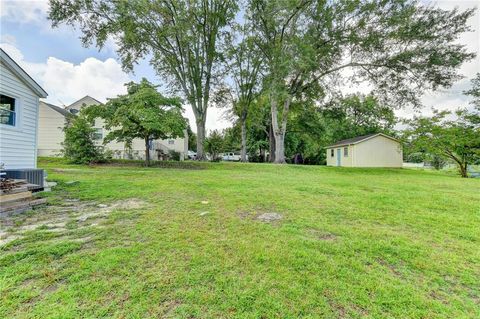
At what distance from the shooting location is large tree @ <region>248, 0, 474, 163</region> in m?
12.4

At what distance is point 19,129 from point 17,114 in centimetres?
40

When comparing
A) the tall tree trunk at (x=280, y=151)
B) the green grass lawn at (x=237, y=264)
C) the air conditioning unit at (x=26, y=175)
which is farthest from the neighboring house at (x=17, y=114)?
the tall tree trunk at (x=280, y=151)

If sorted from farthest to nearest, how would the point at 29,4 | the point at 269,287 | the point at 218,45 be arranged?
1. the point at 218,45
2. the point at 29,4
3. the point at 269,287

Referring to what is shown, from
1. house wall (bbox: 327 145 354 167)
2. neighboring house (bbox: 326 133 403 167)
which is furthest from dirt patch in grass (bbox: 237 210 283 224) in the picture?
house wall (bbox: 327 145 354 167)

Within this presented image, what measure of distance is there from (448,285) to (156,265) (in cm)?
268

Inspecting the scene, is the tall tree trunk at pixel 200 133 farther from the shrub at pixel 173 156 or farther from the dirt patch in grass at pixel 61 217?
the dirt patch in grass at pixel 61 217

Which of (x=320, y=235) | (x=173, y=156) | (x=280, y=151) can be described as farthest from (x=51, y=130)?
(x=320, y=235)

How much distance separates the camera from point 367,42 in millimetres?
13812

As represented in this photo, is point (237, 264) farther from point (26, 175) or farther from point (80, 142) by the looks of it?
point (80, 142)

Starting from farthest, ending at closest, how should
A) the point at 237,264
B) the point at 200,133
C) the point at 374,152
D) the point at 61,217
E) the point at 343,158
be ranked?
the point at 343,158
the point at 374,152
the point at 200,133
the point at 61,217
the point at 237,264

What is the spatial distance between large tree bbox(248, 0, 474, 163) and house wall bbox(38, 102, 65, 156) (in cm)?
1785

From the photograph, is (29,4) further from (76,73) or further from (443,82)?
(443,82)

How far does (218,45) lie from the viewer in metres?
17.2

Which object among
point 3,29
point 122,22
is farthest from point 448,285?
point 122,22
